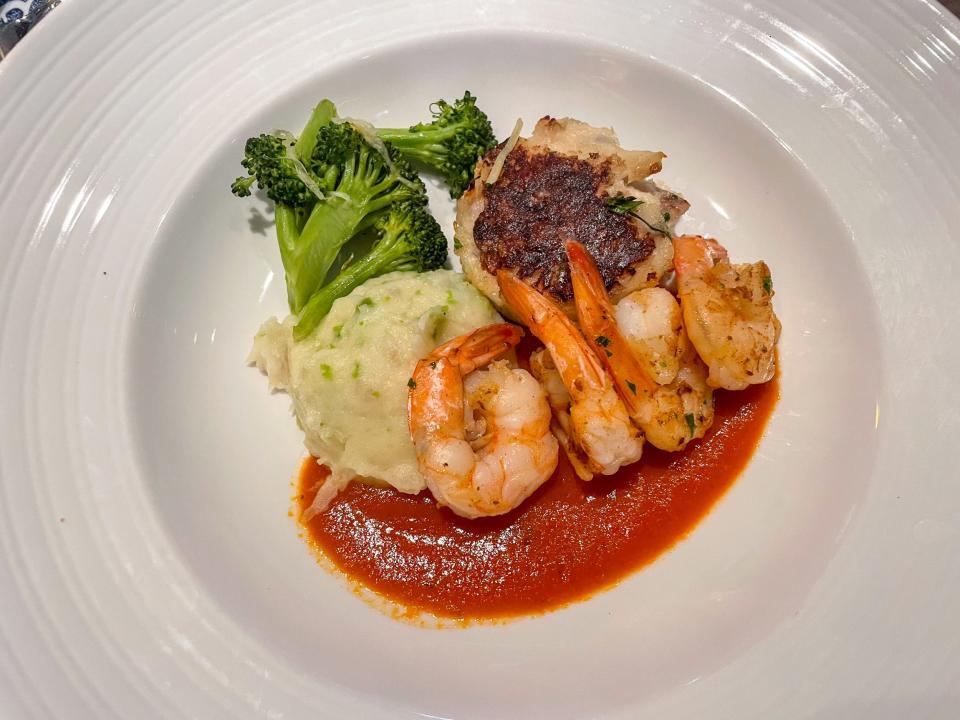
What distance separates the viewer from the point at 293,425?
10.9 feet

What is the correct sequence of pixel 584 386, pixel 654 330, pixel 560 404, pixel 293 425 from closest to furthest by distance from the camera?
pixel 584 386 < pixel 654 330 < pixel 560 404 < pixel 293 425

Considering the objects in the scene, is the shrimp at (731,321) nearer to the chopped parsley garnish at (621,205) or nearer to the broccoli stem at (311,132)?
the chopped parsley garnish at (621,205)

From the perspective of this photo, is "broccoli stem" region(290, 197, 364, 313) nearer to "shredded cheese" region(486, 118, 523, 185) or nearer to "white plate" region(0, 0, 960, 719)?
"white plate" region(0, 0, 960, 719)

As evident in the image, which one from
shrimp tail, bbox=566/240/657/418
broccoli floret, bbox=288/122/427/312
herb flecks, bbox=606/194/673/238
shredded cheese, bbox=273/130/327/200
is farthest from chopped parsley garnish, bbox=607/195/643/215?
shredded cheese, bbox=273/130/327/200

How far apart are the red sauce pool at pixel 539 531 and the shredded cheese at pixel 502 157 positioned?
1460 mm

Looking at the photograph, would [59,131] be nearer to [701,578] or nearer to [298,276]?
[298,276]

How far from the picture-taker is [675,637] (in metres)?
2.77

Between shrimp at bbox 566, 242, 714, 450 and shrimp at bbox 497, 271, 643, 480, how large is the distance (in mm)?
80

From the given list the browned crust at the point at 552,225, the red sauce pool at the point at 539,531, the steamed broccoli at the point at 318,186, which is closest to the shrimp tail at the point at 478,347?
the browned crust at the point at 552,225

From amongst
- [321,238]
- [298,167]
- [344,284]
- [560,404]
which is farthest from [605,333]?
[298,167]

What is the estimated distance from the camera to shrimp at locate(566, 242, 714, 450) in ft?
9.27

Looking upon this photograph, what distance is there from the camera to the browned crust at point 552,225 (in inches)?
117

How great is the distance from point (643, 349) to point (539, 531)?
101cm

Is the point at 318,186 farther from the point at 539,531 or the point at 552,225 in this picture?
the point at 539,531
